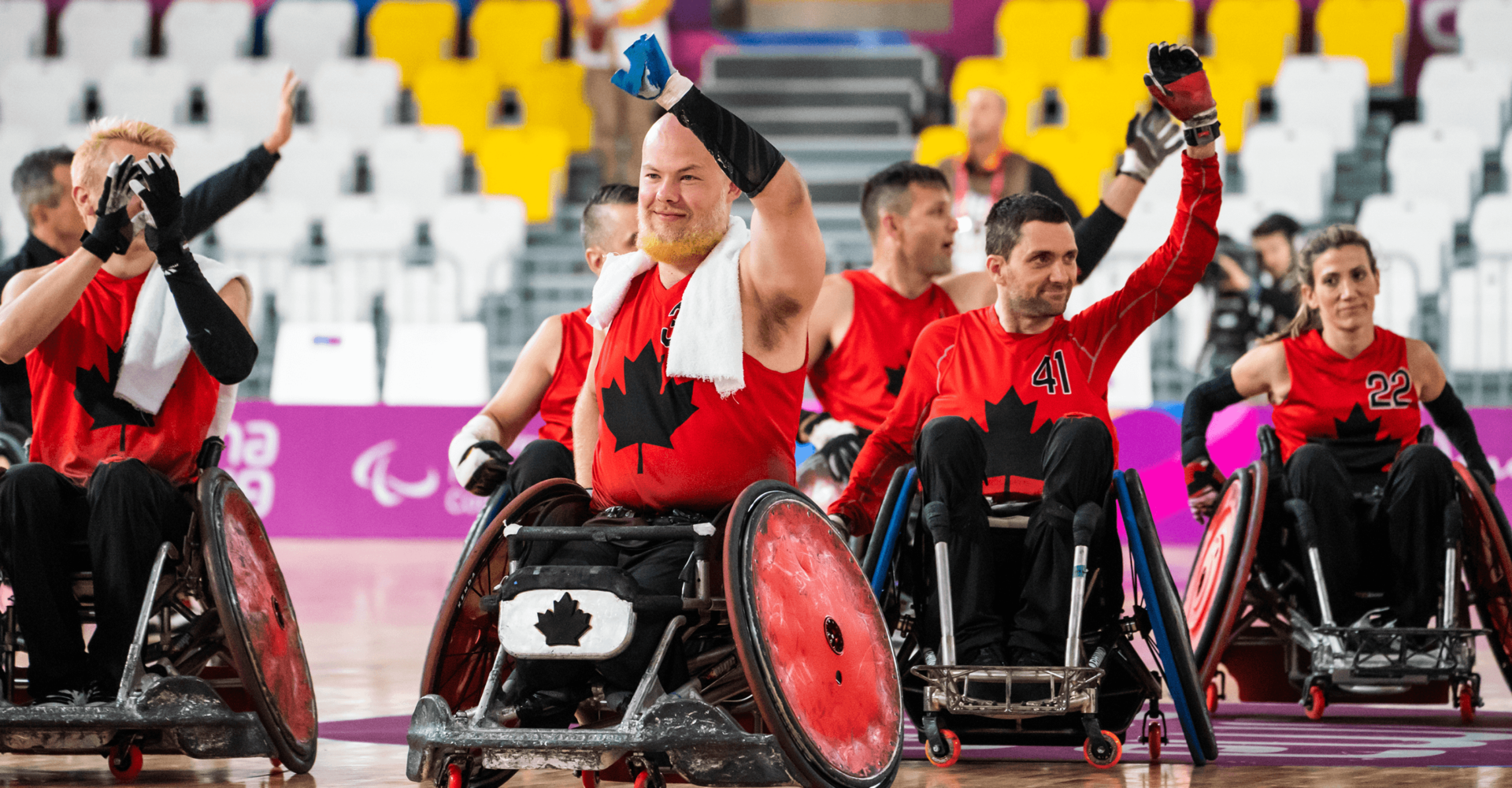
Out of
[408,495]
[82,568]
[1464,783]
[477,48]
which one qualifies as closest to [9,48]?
[477,48]

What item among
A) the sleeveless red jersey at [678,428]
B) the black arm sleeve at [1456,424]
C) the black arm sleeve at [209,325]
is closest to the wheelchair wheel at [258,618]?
the black arm sleeve at [209,325]

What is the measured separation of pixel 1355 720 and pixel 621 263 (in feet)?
9.37

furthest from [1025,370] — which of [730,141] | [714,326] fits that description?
[730,141]

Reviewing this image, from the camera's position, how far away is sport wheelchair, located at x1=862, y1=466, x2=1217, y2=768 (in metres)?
4.05

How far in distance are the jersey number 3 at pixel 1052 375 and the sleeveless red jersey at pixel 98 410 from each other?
1.98 metres

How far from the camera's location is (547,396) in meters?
5.42

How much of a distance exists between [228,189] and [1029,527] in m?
2.86

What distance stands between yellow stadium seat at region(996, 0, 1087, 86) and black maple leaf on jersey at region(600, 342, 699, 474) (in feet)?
40.1

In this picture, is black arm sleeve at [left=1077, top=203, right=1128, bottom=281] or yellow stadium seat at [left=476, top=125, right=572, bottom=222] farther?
yellow stadium seat at [left=476, top=125, right=572, bottom=222]

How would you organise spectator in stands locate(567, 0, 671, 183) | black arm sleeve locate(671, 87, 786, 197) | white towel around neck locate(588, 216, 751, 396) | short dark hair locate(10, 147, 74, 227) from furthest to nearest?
spectator in stands locate(567, 0, 671, 183)
short dark hair locate(10, 147, 74, 227)
white towel around neck locate(588, 216, 751, 396)
black arm sleeve locate(671, 87, 786, 197)

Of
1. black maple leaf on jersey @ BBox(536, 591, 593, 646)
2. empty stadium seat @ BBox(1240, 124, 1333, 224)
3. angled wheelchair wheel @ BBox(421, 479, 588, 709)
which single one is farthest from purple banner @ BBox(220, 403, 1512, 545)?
black maple leaf on jersey @ BBox(536, 591, 593, 646)

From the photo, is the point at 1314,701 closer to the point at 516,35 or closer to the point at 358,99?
the point at 358,99

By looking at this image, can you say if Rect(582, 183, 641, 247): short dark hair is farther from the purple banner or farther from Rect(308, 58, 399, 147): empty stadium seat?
Rect(308, 58, 399, 147): empty stadium seat

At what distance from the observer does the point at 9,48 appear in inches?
661
